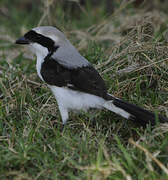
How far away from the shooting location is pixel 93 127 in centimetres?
310

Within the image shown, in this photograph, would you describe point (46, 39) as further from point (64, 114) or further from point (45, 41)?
point (64, 114)

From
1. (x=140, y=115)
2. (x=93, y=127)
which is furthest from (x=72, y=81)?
(x=140, y=115)

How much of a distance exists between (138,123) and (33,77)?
1.58 m

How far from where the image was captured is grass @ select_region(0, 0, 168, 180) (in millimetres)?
2352

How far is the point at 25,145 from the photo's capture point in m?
2.68

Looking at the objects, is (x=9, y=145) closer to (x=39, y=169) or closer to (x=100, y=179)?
(x=39, y=169)

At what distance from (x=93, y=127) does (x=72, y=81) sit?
0.43 metres

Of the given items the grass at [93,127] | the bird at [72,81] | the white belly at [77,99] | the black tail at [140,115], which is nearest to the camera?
the grass at [93,127]

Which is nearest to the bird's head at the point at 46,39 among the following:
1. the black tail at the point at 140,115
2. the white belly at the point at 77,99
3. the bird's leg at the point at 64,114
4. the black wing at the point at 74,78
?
the black wing at the point at 74,78

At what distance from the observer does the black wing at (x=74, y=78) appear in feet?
9.68

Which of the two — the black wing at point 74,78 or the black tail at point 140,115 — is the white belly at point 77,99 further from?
the black tail at point 140,115

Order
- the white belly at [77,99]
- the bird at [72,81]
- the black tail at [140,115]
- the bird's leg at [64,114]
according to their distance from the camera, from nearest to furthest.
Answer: the black tail at [140,115] → the bird at [72,81] → the white belly at [77,99] → the bird's leg at [64,114]

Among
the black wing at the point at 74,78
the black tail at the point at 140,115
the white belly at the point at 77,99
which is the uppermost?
the black wing at the point at 74,78

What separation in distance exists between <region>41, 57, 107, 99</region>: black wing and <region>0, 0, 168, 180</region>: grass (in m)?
0.23
